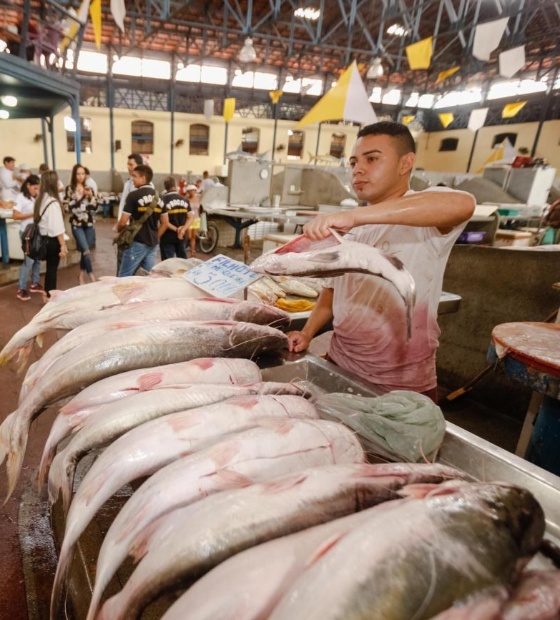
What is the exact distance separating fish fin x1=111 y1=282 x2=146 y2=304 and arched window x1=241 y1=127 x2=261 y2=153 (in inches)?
1038

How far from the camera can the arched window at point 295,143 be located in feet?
90.3

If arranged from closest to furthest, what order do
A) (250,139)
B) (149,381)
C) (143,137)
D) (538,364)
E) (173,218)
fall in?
(149,381), (538,364), (173,218), (143,137), (250,139)

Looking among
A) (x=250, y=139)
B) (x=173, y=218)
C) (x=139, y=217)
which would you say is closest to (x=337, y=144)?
(x=250, y=139)

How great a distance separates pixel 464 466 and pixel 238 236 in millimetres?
11269

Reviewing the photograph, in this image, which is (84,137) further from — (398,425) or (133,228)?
(398,425)

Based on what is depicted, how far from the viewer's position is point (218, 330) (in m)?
1.75

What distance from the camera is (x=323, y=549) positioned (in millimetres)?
758

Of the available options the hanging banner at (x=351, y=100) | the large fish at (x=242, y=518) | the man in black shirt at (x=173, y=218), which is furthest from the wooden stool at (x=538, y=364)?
the man in black shirt at (x=173, y=218)

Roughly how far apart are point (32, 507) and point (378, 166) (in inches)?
122

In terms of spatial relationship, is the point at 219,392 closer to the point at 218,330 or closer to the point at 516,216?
the point at 218,330

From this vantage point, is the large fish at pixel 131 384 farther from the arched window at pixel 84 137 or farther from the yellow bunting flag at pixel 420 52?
the arched window at pixel 84 137

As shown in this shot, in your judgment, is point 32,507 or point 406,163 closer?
point 406,163

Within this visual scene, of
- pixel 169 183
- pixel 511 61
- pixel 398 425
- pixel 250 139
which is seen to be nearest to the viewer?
pixel 398 425

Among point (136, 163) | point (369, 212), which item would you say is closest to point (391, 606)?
point (369, 212)
